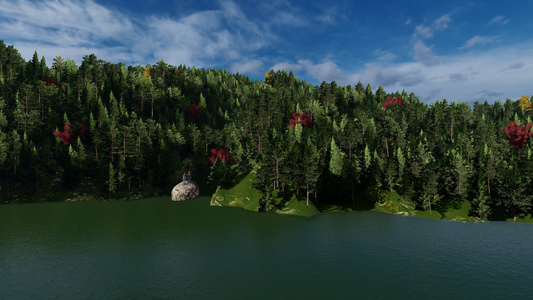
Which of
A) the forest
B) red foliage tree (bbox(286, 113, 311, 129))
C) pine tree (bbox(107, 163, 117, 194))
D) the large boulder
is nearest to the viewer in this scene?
the forest

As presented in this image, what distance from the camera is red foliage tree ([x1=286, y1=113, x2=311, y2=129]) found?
15400 centimetres

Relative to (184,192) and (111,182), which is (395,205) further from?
(111,182)

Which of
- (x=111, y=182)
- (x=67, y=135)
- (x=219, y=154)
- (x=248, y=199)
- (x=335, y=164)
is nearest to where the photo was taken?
(x=248, y=199)

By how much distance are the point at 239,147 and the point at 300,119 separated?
1610 inches

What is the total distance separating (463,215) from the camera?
268 ft

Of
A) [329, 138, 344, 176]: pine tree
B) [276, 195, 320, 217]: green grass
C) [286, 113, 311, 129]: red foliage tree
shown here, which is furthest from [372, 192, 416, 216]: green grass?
[286, 113, 311, 129]: red foliage tree

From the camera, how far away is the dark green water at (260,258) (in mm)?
35031

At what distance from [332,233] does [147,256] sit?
36349 millimetres

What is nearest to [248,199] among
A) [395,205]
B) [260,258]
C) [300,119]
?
[395,205]

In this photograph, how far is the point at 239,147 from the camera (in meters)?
132

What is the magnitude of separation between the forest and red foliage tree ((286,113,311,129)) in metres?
0.80

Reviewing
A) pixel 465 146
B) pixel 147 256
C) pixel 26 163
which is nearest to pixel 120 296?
pixel 147 256

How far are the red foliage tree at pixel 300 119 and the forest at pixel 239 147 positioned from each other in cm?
80

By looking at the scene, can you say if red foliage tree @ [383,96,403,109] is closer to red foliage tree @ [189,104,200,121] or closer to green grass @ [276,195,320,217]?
red foliage tree @ [189,104,200,121]
